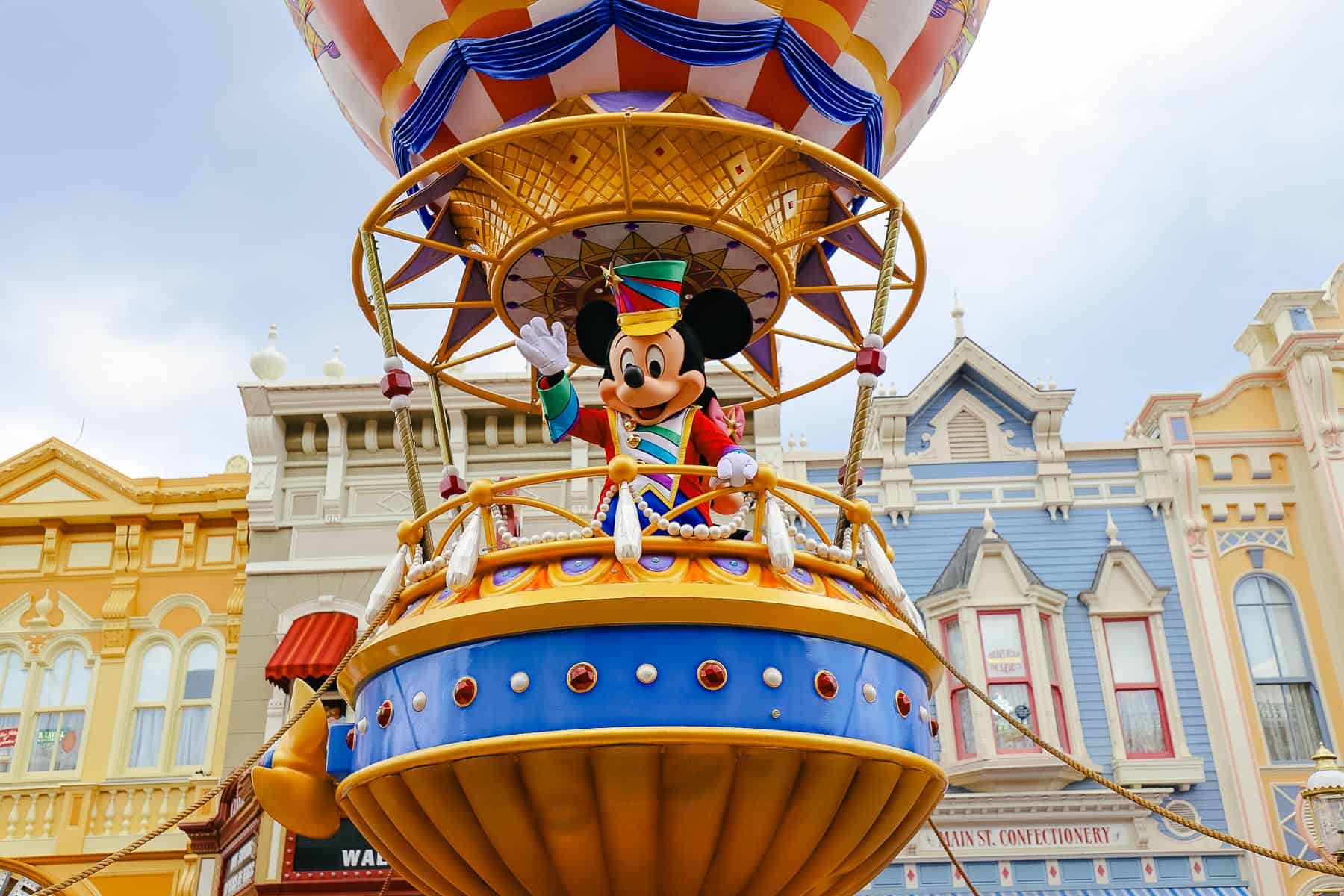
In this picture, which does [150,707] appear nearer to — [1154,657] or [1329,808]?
[1154,657]

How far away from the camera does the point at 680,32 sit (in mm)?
5848

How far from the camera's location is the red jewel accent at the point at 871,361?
555 cm

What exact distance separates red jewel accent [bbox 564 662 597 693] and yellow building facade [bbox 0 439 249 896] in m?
10.2

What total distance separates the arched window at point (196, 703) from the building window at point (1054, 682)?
9585 millimetres

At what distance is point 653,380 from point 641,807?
220 centimetres

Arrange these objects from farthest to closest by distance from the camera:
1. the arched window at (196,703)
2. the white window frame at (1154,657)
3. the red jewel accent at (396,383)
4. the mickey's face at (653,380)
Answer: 1. the arched window at (196,703)
2. the white window frame at (1154,657)
3. the mickey's face at (653,380)
4. the red jewel accent at (396,383)

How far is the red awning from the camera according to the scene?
1298 cm

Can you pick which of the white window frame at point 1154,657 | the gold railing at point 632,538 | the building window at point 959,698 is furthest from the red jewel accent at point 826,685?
the white window frame at point 1154,657

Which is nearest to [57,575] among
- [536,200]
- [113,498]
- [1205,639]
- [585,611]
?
[113,498]

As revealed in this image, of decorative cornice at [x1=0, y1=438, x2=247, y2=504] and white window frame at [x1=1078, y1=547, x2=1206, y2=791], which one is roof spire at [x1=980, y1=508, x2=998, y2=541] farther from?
decorative cornice at [x1=0, y1=438, x2=247, y2=504]

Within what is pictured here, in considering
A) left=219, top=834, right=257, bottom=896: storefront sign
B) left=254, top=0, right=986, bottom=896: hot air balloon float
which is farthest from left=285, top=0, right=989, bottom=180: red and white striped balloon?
left=219, top=834, right=257, bottom=896: storefront sign

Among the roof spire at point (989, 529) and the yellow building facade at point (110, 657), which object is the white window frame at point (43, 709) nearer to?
the yellow building facade at point (110, 657)

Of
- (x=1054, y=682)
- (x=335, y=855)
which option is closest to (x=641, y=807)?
(x=335, y=855)

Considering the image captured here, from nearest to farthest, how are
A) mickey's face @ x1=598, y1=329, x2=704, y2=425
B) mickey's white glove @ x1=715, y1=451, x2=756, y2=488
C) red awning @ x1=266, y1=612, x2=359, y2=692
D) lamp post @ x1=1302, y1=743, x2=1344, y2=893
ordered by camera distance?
mickey's white glove @ x1=715, y1=451, x2=756, y2=488
mickey's face @ x1=598, y1=329, x2=704, y2=425
lamp post @ x1=1302, y1=743, x2=1344, y2=893
red awning @ x1=266, y1=612, x2=359, y2=692
